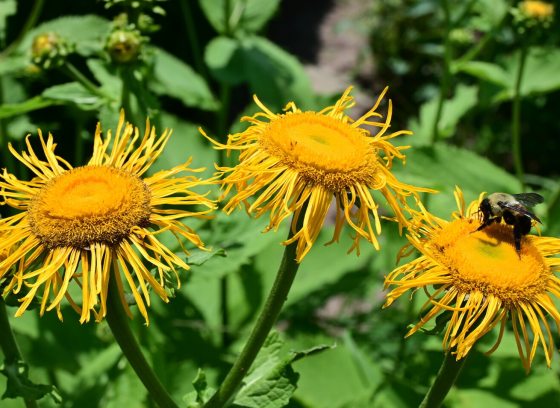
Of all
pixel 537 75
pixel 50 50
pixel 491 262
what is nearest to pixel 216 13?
pixel 50 50

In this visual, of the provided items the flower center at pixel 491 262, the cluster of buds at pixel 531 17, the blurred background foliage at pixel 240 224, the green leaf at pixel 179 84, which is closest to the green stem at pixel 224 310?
the blurred background foliage at pixel 240 224

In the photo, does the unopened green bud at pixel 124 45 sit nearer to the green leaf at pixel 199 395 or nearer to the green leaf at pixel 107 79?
the green leaf at pixel 107 79

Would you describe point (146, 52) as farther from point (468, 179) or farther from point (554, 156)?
point (554, 156)

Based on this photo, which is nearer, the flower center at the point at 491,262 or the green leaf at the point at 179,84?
the flower center at the point at 491,262

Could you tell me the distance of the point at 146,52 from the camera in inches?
72.3

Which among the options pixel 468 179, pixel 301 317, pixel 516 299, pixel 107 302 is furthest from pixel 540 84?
pixel 107 302

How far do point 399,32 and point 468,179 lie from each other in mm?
2634

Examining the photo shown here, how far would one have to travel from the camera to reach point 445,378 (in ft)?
3.97

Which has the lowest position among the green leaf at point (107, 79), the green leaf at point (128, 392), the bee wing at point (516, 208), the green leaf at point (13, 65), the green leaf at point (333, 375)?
the green leaf at point (333, 375)

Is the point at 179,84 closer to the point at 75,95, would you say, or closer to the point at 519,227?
the point at 75,95

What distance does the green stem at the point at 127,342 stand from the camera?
3.79 feet

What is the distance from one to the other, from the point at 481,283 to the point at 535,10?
161cm

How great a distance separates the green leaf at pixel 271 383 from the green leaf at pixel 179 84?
4.16 feet

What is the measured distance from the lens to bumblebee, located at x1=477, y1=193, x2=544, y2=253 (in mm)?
1271
